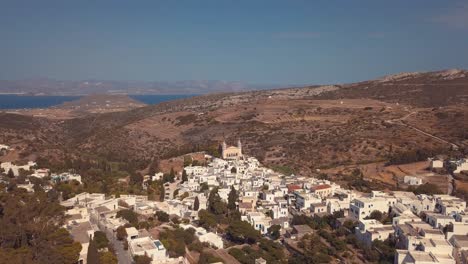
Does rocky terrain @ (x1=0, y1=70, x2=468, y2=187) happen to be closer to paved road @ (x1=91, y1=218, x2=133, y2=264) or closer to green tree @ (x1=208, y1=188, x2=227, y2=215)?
green tree @ (x1=208, y1=188, x2=227, y2=215)

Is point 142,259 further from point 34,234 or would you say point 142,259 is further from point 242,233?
point 242,233

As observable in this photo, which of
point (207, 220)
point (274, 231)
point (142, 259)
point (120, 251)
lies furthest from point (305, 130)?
point (142, 259)

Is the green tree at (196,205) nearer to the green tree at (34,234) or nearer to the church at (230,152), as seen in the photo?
the green tree at (34,234)

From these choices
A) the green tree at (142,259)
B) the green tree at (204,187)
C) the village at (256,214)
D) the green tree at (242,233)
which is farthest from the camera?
the green tree at (204,187)

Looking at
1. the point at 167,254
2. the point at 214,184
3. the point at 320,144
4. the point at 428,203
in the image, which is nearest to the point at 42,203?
the point at 167,254

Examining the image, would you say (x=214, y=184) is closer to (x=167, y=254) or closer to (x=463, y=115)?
(x=167, y=254)

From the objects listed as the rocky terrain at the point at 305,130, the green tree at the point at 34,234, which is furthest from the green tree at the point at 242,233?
the rocky terrain at the point at 305,130
